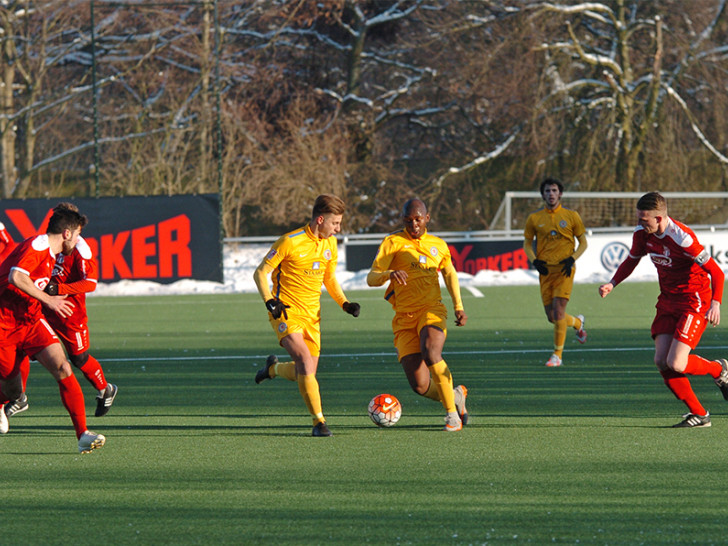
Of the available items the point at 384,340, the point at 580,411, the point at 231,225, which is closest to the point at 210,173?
the point at 231,225

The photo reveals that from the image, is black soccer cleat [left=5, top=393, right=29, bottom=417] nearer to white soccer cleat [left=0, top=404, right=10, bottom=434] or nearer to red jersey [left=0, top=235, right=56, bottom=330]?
white soccer cleat [left=0, top=404, right=10, bottom=434]

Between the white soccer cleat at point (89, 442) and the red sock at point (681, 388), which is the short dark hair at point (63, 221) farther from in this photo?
the red sock at point (681, 388)

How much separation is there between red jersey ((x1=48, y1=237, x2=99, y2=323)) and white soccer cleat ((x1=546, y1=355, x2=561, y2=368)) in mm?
5254

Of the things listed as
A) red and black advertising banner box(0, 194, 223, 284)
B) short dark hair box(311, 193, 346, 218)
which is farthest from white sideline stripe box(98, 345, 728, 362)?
red and black advertising banner box(0, 194, 223, 284)

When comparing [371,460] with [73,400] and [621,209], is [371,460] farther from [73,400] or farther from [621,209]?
[621,209]

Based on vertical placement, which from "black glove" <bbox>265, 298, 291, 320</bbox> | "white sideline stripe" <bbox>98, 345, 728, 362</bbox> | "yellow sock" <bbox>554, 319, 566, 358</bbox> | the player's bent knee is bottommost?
"white sideline stripe" <bbox>98, 345, 728, 362</bbox>

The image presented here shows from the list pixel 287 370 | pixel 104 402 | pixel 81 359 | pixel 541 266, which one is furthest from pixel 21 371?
pixel 541 266

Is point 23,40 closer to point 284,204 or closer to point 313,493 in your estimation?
point 284,204

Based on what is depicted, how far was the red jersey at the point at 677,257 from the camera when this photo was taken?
7531 mm

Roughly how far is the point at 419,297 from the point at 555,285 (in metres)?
4.13

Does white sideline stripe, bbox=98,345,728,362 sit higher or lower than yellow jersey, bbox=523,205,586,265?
lower

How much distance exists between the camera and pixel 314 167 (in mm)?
32188

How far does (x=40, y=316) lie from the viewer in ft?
23.8

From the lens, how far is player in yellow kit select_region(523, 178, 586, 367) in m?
11.5
